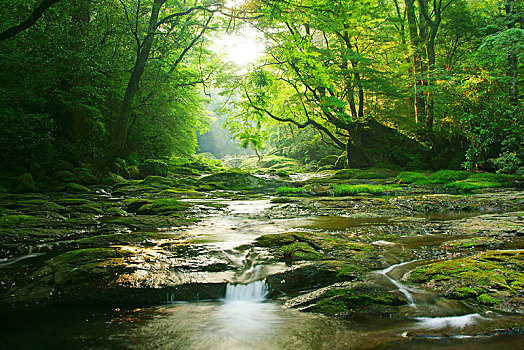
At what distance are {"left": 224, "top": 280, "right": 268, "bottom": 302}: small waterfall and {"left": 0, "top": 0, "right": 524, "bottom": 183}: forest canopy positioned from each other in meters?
6.48

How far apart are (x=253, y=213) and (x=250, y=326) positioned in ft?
15.8

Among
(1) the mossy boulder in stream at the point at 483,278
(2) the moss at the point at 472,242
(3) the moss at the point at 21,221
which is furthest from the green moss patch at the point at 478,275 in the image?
(3) the moss at the point at 21,221

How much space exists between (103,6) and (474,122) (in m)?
17.0

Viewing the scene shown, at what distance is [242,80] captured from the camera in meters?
16.6

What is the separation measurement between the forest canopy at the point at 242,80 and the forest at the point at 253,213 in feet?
0.33

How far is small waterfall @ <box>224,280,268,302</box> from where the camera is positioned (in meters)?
3.06

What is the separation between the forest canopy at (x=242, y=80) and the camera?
389 inches

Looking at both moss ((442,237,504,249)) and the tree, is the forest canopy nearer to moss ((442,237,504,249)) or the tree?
the tree

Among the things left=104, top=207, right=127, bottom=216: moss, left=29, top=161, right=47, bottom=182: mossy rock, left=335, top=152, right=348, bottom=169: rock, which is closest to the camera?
left=104, top=207, right=127, bottom=216: moss

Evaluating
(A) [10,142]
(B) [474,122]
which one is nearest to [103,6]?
(A) [10,142]

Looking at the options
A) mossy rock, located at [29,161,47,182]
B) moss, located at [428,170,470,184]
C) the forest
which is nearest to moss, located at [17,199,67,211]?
the forest

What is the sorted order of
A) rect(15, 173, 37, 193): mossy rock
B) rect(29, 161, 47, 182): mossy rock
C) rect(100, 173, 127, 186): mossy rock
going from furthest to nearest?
1. rect(100, 173, 127, 186): mossy rock
2. rect(29, 161, 47, 182): mossy rock
3. rect(15, 173, 37, 193): mossy rock

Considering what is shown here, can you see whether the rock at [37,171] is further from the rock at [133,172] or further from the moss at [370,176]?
the moss at [370,176]

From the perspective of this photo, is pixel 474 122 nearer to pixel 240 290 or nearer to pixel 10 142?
pixel 240 290
